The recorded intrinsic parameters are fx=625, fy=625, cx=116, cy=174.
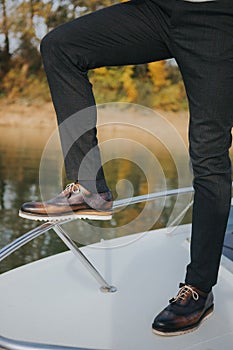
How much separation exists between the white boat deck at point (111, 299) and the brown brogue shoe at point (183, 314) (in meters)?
0.03

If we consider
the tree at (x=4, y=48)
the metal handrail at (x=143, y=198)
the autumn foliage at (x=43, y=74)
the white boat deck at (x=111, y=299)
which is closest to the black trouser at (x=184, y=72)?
the white boat deck at (x=111, y=299)

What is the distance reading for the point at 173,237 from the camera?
240 cm

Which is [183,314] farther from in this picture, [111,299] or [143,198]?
[143,198]

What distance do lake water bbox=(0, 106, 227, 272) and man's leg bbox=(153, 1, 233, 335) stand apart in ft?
1.92

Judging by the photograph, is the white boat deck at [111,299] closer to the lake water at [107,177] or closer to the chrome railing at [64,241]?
the chrome railing at [64,241]

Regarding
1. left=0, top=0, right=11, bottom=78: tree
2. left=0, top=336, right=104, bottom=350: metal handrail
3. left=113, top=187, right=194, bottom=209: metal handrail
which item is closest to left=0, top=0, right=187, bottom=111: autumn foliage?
left=0, top=0, right=11, bottom=78: tree

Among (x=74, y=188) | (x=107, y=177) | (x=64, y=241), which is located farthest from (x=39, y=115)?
(x=74, y=188)

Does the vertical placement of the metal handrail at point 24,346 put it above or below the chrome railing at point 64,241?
above

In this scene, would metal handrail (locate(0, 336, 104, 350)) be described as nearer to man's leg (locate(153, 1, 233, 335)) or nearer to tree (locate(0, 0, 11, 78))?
man's leg (locate(153, 1, 233, 335))

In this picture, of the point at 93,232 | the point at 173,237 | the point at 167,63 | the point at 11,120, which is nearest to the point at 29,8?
the point at 11,120

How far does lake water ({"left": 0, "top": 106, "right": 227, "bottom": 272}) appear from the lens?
3.95m

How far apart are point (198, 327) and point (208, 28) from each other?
0.76 metres

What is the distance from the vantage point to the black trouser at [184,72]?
56.9 inches

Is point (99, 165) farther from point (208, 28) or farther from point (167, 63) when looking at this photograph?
point (167, 63)
